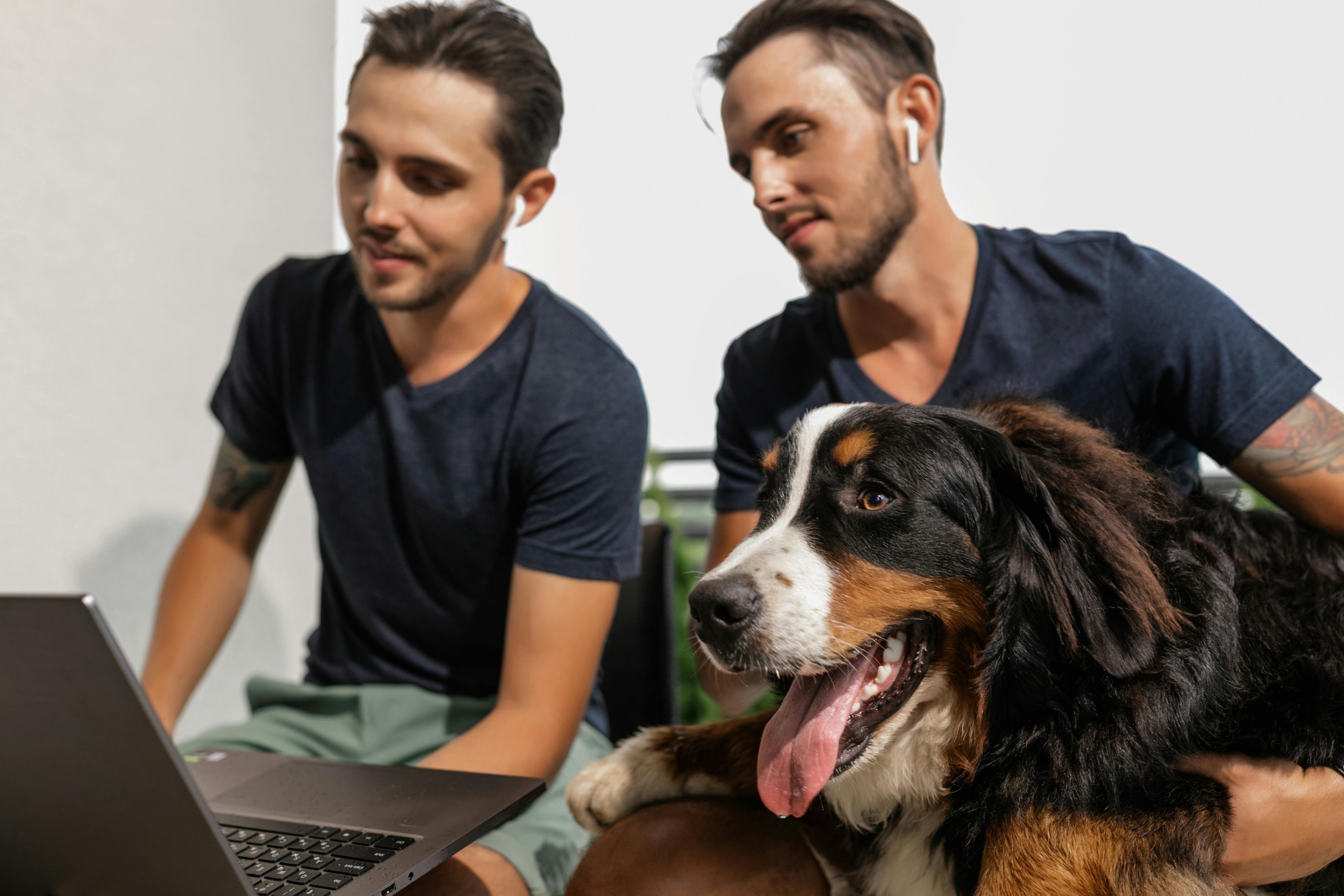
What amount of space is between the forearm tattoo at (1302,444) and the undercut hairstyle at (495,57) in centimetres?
133

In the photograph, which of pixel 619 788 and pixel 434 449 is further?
pixel 434 449

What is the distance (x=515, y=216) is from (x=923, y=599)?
1206 millimetres

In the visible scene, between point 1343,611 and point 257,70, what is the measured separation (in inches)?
125

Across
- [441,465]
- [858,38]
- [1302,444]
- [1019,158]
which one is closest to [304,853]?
[441,465]

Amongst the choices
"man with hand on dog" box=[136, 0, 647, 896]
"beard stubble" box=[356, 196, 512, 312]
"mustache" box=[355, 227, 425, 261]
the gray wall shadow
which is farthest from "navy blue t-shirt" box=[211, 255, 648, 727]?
the gray wall shadow

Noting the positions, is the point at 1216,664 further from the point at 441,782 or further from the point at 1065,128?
the point at 1065,128

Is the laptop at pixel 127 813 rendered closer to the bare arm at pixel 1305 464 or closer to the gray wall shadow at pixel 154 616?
the bare arm at pixel 1305 464

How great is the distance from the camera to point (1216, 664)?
3.16 feet

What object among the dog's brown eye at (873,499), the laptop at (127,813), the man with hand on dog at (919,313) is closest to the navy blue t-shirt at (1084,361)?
the man with hand on dog at (919,313)

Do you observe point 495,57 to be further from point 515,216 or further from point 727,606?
point 727,606

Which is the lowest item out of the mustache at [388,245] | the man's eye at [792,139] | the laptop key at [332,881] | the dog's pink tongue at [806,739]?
the laptop key at [332,881]

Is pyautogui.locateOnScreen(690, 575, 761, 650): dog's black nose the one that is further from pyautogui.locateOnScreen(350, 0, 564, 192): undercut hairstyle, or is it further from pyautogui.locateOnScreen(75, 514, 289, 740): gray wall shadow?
pyautogui.locateOnScreen(75, 514, 289, 740): gray wall shadow

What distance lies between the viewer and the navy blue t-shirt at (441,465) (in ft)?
5.43

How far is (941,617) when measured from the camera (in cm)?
99
